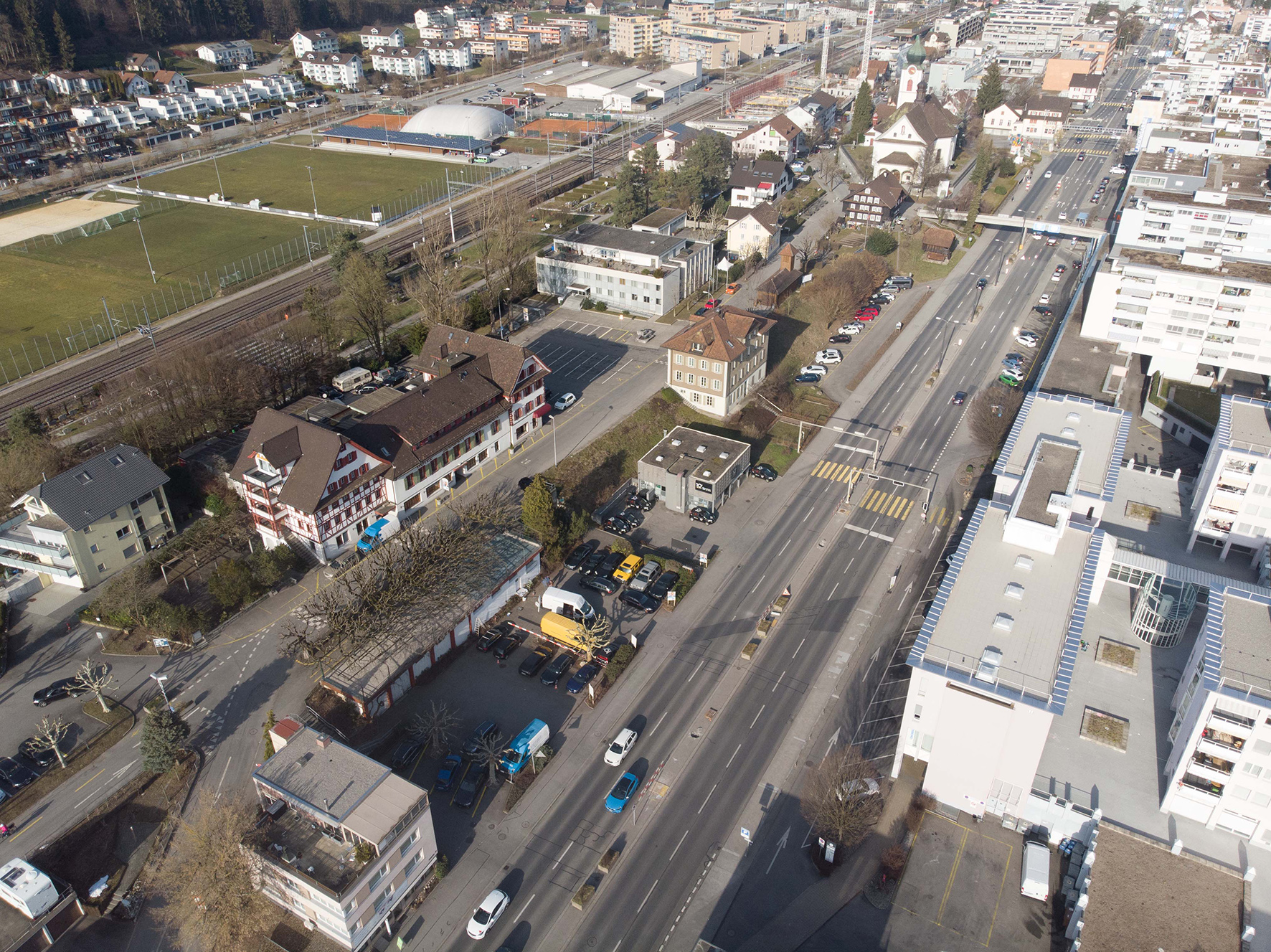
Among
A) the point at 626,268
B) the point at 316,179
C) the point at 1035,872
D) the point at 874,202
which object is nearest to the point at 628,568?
the point at 1035,872

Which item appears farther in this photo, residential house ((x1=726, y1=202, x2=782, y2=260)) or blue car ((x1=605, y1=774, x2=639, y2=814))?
residential house ((x1=726, y1=202, x2=782, y2=260))

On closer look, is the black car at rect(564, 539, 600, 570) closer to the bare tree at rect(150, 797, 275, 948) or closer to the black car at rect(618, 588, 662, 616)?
the black car at rect(618, 588, 662, 616)

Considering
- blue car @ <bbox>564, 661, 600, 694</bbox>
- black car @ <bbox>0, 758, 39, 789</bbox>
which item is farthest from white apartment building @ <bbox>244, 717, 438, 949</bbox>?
black car @ <bbox>0, 758, 39, 789</bbox>

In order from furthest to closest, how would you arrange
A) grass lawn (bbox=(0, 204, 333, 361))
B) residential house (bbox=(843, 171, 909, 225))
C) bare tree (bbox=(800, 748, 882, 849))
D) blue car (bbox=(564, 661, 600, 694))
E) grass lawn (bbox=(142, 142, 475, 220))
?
grass lawn (bbox=(142, 142, 475, 220)) → residential house (bbox=(843, 171, 909, 225)) → grass lawn (bbox=(0, 204, 333, 361)) → blue car (bbox=(564, 661, 600, 694)) → bare tree (bbox=(800, 748, 882, 849))

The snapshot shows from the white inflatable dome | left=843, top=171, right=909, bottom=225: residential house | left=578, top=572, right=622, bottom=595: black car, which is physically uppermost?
the white inflatable dome

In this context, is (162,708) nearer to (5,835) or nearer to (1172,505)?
(5,835)

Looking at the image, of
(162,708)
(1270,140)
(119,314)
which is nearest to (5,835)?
(162,708)
